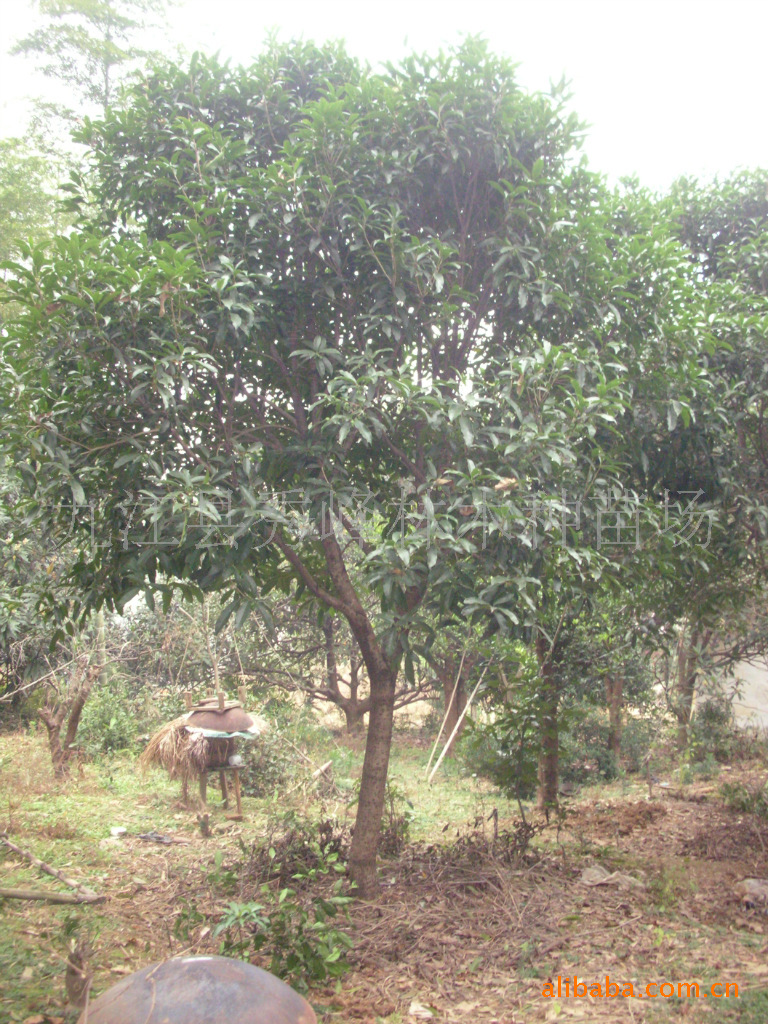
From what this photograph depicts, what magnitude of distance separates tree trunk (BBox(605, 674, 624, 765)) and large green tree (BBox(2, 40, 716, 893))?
6.20m

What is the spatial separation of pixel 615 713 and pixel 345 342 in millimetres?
7805

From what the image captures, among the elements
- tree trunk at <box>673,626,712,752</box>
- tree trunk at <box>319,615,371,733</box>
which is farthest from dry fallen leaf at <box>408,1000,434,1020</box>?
Answer: tree trunk at <box>319,615,371,733</box>

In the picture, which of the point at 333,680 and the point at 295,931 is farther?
the point at 333,680

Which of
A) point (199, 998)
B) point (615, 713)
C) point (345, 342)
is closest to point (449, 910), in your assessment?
point (199, 998)

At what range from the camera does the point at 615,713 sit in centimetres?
1052

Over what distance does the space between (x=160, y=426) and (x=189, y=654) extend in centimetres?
735

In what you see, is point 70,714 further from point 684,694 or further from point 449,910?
point 684,694

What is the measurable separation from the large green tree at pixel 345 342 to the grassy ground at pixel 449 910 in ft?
2.35

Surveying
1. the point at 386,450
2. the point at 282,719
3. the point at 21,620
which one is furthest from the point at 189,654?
the point at 386,450

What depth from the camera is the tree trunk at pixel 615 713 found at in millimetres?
10312

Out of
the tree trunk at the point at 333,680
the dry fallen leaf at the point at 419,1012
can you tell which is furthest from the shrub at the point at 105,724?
the dry fallen leaf at the point at 419,1012

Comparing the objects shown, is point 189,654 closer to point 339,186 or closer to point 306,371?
point 306,371

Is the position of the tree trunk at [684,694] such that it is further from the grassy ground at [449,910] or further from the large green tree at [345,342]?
the large green tree at [345,342]

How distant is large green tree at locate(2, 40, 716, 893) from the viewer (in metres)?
3.66
